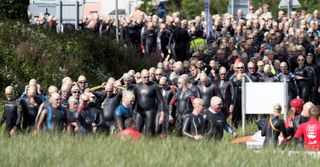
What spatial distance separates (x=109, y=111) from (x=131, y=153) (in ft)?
25.6

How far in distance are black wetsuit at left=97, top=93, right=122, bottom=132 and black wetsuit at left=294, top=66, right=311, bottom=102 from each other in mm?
9445

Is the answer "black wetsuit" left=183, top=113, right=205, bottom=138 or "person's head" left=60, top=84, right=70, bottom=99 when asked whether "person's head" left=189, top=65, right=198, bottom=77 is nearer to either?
"person's head" left=60, top=84, right=70, bottom=99

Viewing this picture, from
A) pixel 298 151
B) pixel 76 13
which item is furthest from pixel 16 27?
pixel 298 151

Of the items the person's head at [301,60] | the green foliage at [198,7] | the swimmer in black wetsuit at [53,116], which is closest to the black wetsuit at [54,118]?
the swimmer in black wetsuit at [53,116]

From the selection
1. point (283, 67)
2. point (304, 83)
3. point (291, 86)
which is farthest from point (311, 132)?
point (304, 83)

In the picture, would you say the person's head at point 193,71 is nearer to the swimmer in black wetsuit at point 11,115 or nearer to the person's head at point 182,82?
the person's head at point 182,82

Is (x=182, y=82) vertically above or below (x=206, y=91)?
above

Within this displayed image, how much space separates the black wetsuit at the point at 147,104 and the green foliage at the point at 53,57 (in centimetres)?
795

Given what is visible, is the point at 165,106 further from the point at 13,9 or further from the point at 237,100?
the point at 13,9

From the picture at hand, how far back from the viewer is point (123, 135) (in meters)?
24.3

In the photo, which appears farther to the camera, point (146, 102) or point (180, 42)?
point (180, 42)

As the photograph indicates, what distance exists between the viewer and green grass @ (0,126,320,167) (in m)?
20.9

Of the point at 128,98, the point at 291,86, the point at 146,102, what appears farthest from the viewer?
the point at 291,86

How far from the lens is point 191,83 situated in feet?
106
